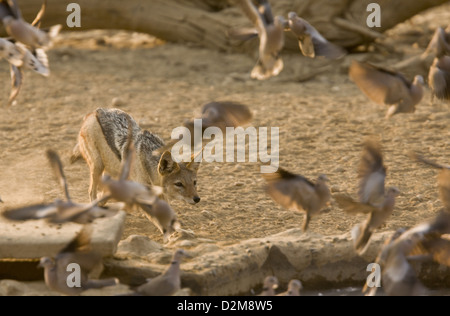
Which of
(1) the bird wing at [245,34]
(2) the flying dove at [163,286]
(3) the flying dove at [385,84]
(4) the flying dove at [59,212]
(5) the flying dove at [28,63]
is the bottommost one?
(2) the flying dove at [163,286]

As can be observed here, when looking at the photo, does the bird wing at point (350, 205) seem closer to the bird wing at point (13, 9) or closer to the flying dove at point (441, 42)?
the flying dove at point (441, 42)

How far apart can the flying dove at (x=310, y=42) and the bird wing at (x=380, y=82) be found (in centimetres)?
24

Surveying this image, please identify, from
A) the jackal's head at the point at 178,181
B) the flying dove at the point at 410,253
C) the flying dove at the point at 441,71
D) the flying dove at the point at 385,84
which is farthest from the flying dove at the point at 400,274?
the jackal's head at the point at 178,181

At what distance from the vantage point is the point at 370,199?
588cm

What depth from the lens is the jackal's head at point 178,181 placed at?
7762mm

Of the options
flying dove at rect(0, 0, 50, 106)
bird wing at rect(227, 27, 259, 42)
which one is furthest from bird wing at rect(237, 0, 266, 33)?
flying dove at rect(0, 0, 50, 106)

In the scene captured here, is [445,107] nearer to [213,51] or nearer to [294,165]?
[294,165]

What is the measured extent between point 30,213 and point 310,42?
2599 millimetres

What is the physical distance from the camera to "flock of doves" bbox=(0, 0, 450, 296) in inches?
213

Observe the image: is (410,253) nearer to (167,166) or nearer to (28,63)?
(167,166)

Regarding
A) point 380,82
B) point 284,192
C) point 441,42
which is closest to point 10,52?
point 284,192

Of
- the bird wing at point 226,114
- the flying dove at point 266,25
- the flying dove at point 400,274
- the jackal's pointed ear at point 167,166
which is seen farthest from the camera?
the jackal's pointed ear at point 167,166

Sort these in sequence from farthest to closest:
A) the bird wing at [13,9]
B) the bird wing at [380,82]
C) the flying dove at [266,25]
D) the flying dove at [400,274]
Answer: the bird wing at [13,9], the bird wing at [380,82], the flying dove at [266,25], the flying dove at [400,274]
